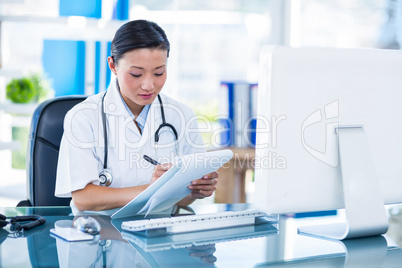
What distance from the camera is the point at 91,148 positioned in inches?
A: 72.1

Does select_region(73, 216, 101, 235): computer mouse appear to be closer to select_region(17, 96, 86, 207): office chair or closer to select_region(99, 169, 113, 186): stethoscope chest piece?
select_region(99, 169, 113, 186): stethoscope chest piece

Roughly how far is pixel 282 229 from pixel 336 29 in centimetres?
266

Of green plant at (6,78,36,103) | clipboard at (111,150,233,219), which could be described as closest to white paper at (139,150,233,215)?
clipboard at (111,150,233,219)

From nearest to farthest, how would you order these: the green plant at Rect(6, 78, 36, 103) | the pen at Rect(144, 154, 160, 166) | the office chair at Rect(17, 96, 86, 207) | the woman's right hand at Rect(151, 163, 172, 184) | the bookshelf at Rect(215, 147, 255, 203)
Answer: the woman's right hand at Rect(151, 163, 172, 184) → the pen at Rect(144, 154, 160, 166) → the office chair at Rect(17, 96, 86, 207) → the bookshelf at Rect(215, 147, 255, 203) → the green plant at Rect(6, 78, 36, 103)

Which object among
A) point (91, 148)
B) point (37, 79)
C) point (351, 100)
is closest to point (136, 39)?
point (91, 148)

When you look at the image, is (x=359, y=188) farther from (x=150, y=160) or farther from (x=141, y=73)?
(x=141, y=73)

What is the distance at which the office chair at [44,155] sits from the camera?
6.32 ft

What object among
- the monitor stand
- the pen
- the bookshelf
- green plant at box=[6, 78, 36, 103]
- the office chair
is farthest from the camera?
green plant at box=[6, 78, 36, 103]

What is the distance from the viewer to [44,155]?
193 cm

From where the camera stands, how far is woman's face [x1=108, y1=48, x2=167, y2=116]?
1.84 m

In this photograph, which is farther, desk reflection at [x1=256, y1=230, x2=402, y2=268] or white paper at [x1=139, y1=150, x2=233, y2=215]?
white paper at [x1=139, y1=150, x2=233, y2=215]

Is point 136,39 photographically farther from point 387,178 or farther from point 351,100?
point 387,178

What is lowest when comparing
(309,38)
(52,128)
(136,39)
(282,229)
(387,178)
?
(282,229)

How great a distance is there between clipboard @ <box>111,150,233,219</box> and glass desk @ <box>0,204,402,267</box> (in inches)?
3.6
